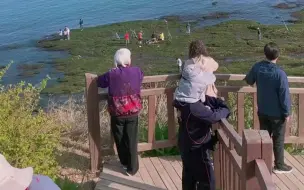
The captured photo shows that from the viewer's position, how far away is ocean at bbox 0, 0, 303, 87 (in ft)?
93.4

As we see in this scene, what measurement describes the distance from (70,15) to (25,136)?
1527 inches

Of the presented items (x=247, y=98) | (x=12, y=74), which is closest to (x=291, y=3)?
(x=12, y=74)

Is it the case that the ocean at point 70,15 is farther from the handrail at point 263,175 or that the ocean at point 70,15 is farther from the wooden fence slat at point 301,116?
the handrail at point 263,175

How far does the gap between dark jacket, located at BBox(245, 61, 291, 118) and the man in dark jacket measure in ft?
3.51

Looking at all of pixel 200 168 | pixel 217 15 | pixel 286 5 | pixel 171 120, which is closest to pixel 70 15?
pixel 217 15

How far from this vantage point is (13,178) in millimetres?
2725

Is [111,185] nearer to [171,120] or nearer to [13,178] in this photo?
[171,120]

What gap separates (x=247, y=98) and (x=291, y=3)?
3395cm

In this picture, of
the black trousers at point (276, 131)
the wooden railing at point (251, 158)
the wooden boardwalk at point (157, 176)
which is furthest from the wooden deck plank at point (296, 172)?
the wooden railing at point (251, 158)

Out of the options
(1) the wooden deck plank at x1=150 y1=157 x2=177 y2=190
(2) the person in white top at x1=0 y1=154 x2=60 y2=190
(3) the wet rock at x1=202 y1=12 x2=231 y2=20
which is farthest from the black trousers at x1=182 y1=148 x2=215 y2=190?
(3) the wet rock at x1=202 y1=12 x2=231 y2=20

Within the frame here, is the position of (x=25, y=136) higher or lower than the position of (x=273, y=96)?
lower

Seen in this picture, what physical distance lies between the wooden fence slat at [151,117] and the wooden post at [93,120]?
637mm

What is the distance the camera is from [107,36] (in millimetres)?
31188

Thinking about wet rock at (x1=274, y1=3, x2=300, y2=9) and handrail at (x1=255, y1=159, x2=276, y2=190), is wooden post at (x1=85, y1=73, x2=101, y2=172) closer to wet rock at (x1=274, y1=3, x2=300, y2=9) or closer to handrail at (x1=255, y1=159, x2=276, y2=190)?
handrail at (x1=255, y1=159, x2=276, y2=190)
